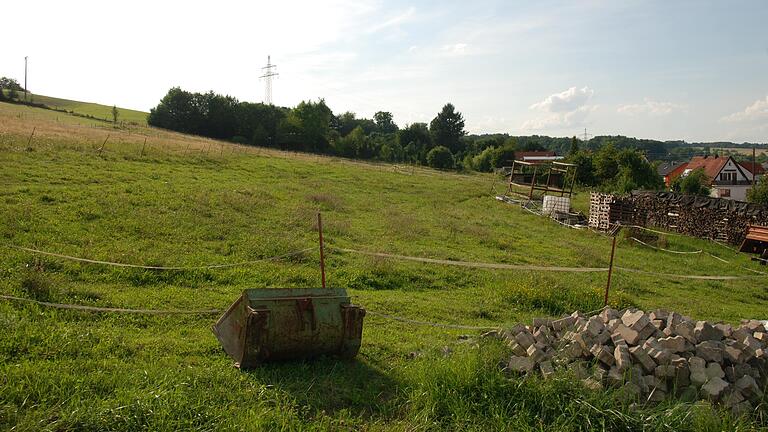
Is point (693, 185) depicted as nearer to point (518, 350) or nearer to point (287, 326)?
point (518, 350)

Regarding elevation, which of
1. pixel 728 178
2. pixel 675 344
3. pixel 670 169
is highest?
pixel 670 169

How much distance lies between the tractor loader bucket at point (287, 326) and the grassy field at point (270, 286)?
0.21 m

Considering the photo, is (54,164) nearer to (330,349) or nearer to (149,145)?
(149,145)

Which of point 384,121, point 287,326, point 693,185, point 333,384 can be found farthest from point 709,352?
point 384,121

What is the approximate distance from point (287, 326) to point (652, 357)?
4.01 m

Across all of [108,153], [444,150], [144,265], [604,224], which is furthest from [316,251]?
[444,150]

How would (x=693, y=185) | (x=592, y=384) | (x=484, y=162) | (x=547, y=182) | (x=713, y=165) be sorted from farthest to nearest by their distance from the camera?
(x=484, y=162) → (x=713, y=165) → (x=693, y=185) → (x=547, y=182) → (x=592, y=384)

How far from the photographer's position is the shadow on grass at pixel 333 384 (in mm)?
5520

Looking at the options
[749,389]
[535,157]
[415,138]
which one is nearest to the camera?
[749,389]

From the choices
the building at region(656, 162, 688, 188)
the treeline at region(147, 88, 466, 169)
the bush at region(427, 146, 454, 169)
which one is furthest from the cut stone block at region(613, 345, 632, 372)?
the building at region(656, 162, 688, 188)

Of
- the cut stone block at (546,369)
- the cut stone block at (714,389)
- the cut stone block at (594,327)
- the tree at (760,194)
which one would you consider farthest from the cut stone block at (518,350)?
the tree at (760,194)

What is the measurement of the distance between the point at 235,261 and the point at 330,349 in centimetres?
626

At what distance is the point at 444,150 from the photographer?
79062 mm

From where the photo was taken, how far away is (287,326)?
626 centimetres
